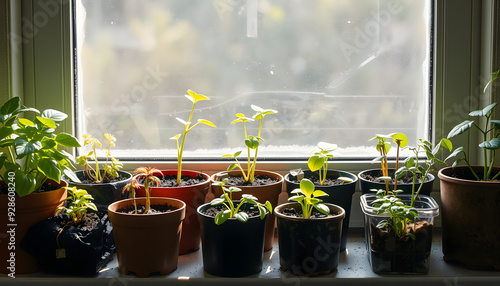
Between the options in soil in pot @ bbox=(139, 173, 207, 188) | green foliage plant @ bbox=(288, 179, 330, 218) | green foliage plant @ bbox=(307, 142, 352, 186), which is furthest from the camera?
soil in pot @ bbox=(139, 173, 207, 188)

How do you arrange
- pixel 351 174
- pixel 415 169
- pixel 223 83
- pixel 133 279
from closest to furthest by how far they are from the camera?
pixel 133 279
pixel 415 169
pixel 351 174
pixel 223 83

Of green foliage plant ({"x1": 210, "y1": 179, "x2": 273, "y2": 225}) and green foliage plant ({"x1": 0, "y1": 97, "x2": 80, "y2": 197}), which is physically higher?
green foliage plant ({"x1": 0, "y1": 97, "x2": 80, "y2": 197})

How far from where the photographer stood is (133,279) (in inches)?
59.9

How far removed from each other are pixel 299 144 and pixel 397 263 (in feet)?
2.13

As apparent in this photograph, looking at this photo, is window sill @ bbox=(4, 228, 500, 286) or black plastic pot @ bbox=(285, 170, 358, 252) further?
black plastic pot @ bbox=(285, 170, 358, 252)

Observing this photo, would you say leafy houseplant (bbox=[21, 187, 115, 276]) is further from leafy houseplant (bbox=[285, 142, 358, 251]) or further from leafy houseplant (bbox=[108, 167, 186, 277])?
leafy houseplant (bbox=[285, 142, 358, 251])

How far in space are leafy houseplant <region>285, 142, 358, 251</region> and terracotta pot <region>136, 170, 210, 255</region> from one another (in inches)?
12.5

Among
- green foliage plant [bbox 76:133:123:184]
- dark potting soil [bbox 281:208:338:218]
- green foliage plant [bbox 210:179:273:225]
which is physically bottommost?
dark potting soil [bbox 281:208:338:218]

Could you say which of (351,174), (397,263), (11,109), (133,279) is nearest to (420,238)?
(397,263)

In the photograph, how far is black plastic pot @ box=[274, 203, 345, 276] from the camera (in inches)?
60.3

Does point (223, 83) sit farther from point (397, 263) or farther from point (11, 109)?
point (397, 263)

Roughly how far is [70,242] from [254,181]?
683 mm

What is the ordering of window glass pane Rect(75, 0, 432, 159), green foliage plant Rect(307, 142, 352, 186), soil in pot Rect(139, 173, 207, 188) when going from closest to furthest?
green foliage plant Rect(307, 142, 352, 186) < soil in pot Rect(139, 173, 207, 188) < window glass pane Rect(75, 0, 432, 159)

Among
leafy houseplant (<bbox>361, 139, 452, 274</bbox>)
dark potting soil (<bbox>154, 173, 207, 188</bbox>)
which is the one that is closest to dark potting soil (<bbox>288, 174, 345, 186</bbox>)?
leafy houseplant (<bbox>361, 139, 452, 274</bbox>)
